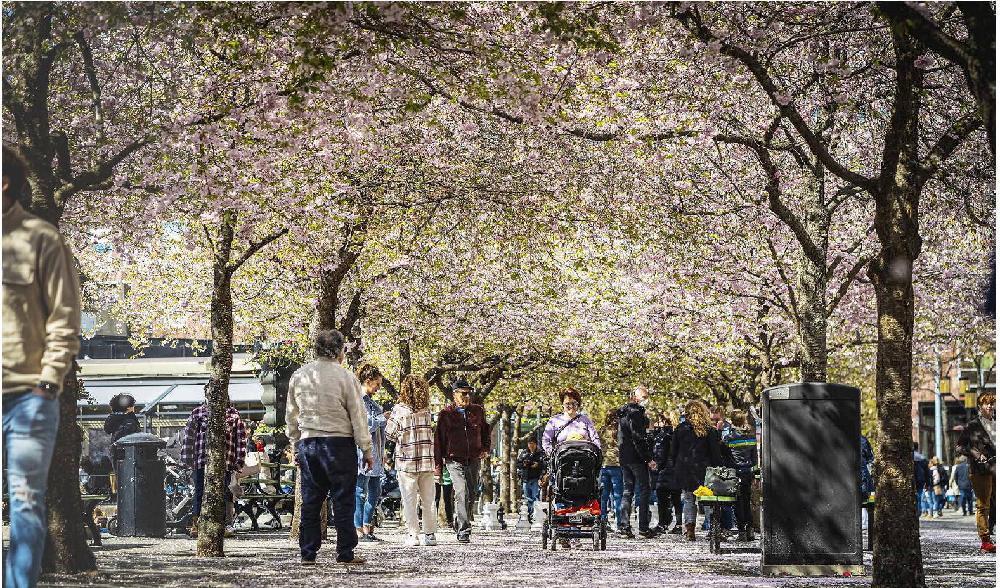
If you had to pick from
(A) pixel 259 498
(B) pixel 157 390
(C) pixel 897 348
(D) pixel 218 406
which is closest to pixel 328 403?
(D) pixel 218 406

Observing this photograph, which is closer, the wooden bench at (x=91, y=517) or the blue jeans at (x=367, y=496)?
the wooden bench at (x=91, y=517)

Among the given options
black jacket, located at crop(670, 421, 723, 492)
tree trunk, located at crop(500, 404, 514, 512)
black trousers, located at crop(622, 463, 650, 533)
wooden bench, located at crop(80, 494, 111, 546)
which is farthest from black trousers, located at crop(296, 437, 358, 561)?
tree trunk, located at crop(500, 404, 514, 512)

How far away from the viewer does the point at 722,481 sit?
17.0 meters

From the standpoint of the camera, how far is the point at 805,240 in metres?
18.2

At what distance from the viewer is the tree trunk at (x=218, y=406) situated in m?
15.5

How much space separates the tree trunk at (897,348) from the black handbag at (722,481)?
4.70 meters

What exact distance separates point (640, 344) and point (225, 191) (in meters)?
24.6

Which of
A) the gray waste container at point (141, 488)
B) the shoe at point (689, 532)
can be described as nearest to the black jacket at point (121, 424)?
the gray waste container at point (141, 488)

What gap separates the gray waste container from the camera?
60.6 ft

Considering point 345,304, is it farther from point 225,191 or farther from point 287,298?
point 225,191

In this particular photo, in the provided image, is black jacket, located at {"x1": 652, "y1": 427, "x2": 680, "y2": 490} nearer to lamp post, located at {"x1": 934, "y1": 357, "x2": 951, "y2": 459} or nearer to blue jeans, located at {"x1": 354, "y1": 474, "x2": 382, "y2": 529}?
blue jeans, located at {"x1": 354, "y1": 474, "x2": 382, "y2": 529}

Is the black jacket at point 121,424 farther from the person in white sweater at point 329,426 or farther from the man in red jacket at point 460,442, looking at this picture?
the person in white sweater at point 329,426

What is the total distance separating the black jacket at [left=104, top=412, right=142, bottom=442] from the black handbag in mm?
8354

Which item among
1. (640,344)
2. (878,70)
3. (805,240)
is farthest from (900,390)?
(640,344)
